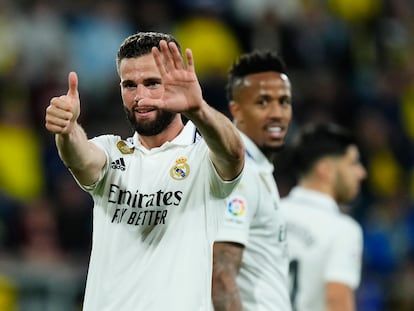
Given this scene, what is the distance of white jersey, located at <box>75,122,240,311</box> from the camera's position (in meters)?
4.74

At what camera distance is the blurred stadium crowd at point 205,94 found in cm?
1016

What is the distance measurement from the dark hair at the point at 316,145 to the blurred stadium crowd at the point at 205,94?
3.12 m

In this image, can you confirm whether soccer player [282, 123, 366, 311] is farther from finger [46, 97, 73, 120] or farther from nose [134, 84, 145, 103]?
finger [46, 97, 73, 120]

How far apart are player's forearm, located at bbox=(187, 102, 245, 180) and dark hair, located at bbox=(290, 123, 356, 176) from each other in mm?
3076

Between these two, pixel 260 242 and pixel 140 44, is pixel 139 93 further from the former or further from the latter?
pixel 260 242

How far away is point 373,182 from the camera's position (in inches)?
510

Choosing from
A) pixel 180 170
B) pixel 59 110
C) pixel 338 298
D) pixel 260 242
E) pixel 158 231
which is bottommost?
pixel 338 298

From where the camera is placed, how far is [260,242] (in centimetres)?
605

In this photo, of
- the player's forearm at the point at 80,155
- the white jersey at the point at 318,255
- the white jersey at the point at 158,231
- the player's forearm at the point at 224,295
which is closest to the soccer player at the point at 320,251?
the white jersey at the point at 318,255

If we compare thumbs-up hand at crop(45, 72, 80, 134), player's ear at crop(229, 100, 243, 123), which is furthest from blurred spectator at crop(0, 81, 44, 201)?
thumbs-up hand at crop(45, 72, 80, 134)

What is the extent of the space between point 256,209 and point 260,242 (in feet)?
0.65

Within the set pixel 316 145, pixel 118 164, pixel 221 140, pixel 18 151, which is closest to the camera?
pixel 221 140

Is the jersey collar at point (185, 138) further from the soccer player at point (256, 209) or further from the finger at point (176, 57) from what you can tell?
the soccer player at point (256, 209)

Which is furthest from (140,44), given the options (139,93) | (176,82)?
(176,82)
